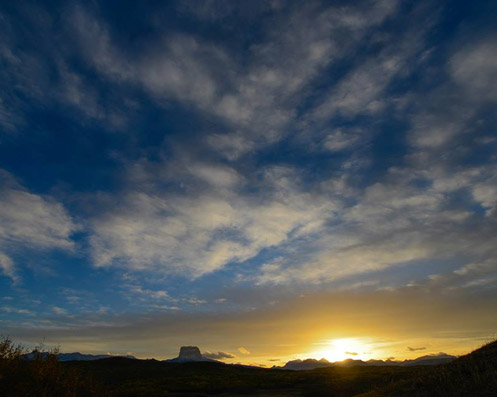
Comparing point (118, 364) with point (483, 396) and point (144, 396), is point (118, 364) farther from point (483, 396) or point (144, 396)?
point (483, 396)

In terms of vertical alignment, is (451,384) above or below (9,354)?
below

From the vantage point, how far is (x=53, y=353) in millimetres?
16703

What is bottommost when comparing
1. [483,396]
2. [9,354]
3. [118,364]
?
[483,396]

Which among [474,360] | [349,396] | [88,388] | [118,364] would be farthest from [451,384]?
[118,364]

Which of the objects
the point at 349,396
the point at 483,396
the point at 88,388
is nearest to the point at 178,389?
the point at 349,396

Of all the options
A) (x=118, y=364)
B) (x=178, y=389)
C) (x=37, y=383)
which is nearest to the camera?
(x=37, y=383)

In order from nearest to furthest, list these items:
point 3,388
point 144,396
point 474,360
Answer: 1. point 3,388
2. point 474,360
3. point 144,396

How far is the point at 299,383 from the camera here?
38.0 meters

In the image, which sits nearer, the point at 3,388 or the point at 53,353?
the point at 3,388

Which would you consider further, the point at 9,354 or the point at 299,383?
the point at 299,383

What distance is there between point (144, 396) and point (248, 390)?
1172 centimetres

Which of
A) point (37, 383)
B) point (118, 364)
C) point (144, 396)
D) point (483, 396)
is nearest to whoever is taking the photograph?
point (483, 396)

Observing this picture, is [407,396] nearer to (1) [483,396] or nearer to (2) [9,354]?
(1) [483,396]

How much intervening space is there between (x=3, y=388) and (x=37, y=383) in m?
1.28
